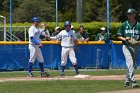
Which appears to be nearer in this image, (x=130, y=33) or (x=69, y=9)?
(x=130, y=33)

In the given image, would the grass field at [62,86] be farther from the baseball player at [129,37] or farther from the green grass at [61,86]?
the baseball player at [129,37]

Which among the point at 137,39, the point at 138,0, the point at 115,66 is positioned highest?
the point at 138,0

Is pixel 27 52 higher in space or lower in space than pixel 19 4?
lower

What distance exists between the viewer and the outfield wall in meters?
23.9

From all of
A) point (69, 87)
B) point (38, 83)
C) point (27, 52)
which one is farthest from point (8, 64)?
point (69, 87)

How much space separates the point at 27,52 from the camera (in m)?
24.0

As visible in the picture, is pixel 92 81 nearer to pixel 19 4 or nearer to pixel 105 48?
pixel 105 48

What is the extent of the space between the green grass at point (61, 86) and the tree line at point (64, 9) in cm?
4264

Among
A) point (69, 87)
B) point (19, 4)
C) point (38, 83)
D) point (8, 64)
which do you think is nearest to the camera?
point (69, 87)

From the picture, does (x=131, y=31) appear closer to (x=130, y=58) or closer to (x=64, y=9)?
(x=130, y=58)

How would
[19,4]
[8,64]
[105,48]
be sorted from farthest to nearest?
[19,4]
[105,48]
[8,64]

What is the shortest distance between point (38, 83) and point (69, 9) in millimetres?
51065

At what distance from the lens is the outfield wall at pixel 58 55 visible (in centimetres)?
2389

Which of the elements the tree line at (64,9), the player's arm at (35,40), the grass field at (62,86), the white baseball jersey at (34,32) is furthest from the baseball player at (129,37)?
the tree line at (64,9)
